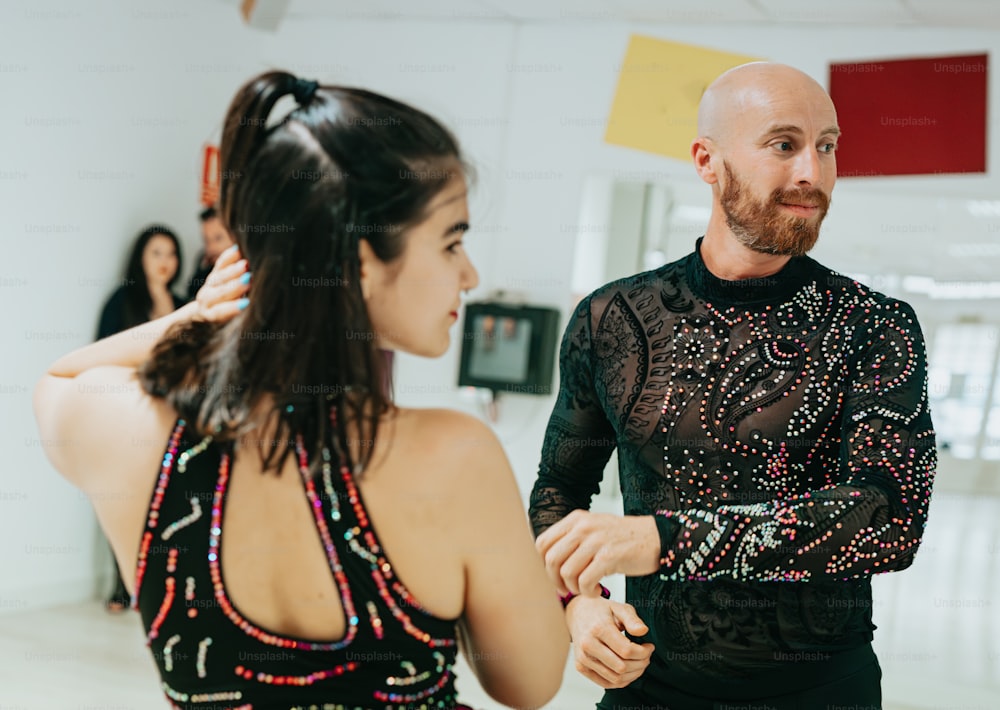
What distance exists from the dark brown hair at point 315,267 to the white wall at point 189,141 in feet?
11.1

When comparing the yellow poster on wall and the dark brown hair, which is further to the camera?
the yellow poster on wall

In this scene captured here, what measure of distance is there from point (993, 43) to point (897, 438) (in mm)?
3562

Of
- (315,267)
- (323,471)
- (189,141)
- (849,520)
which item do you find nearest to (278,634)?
(323,471)

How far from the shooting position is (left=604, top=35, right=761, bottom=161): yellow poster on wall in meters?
2.54

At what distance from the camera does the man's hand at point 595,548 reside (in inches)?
51.3

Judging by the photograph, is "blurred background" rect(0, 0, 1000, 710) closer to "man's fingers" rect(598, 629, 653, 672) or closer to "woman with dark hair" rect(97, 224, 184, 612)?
"woman with dark hair" rect(97, 224, 184, 612)

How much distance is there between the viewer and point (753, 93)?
5.17 ft

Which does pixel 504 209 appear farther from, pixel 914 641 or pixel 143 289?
pixel 914 641

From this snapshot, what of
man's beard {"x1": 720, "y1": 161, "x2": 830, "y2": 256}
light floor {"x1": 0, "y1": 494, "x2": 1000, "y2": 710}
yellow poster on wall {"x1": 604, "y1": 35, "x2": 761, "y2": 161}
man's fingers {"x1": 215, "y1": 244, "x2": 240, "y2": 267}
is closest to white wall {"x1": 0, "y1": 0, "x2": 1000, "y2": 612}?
light floor {"x1": 0, "y1": 494, "x2": 1000, "y2": 710}

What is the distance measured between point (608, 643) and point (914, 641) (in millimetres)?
3566

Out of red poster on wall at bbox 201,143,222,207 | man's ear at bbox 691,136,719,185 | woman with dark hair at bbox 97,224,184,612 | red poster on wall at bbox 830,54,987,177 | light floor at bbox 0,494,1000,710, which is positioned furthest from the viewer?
red poster on wall at bbox 201,143,222,207

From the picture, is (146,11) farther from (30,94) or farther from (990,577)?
(990,577)

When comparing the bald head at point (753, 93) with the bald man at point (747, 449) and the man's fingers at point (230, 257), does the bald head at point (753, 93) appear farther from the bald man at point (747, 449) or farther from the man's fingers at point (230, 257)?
the man's fingers at point (230, 257)

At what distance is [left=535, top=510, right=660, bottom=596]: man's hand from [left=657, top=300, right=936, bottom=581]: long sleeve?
26 mm
